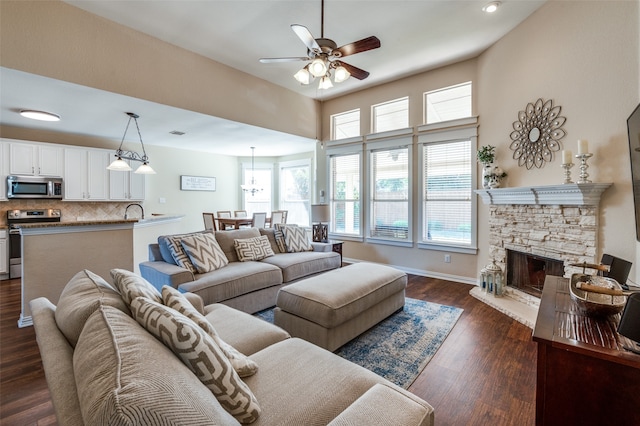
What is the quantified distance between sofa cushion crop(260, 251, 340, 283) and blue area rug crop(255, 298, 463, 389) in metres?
0.52

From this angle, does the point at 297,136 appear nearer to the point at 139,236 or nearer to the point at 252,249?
the point at 252,249

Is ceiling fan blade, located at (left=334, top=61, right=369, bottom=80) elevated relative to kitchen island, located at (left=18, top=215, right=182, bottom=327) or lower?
elevated

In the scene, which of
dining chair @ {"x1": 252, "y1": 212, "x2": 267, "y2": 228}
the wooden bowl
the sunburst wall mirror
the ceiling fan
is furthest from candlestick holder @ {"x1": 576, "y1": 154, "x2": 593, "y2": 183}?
dining chair @ {"x1": 252, "y1": 212, "x2": 267, "y2": 228}

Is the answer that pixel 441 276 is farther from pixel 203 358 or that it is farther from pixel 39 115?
pixel 39 115

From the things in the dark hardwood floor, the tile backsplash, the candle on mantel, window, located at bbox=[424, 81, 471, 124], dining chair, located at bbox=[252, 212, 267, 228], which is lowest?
the dark hardwood floor

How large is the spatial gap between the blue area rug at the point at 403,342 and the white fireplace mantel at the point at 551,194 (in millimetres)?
1541

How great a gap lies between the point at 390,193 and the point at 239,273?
10.6ft

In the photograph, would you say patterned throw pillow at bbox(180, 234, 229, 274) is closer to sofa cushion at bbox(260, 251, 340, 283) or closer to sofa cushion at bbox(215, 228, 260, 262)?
sofa cushion at bbox(215, 228, 260, 262)

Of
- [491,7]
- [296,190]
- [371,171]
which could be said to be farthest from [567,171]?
[296,190]

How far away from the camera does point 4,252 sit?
4.75 metres

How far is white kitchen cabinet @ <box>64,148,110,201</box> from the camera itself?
5.31 m

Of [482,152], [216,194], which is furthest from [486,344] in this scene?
[216,194]

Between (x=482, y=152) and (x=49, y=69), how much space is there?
516 centimetres

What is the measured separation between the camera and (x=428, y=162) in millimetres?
4824
